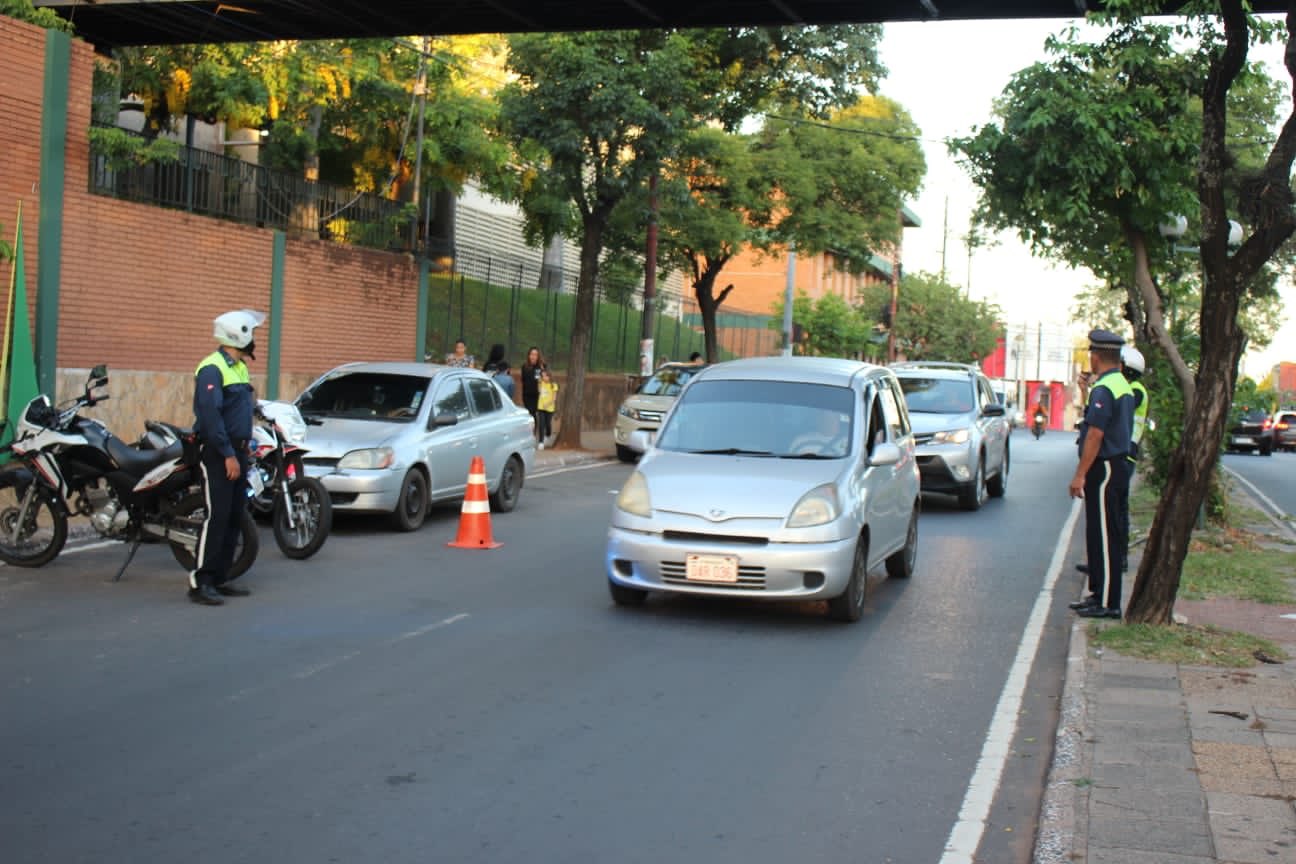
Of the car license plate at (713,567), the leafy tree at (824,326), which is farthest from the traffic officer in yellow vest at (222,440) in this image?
the leafy tree at (824,326)

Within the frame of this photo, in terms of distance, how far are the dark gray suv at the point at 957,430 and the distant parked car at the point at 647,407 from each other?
4.76 metres

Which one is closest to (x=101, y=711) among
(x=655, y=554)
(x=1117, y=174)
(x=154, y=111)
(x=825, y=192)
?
(x=655, y=554)

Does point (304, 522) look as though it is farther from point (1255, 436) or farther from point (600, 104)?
point (1255, 436)

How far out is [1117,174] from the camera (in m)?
14.3

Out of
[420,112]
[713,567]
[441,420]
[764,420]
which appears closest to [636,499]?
[713,567]

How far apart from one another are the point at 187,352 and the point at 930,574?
35.5 feet

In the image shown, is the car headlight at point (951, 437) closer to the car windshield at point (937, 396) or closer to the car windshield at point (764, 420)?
the car windshield at point (937, 396)

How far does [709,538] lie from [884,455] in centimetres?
170

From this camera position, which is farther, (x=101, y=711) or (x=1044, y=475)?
(x=1044, y=475)

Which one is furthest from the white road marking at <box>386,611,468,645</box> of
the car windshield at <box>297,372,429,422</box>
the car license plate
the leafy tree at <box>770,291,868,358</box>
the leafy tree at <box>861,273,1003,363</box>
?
the leafy tree at <box>861,273,1003,363</box>

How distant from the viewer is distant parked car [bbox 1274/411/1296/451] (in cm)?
6112

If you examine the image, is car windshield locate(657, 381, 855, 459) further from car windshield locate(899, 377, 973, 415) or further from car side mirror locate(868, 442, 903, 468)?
car windshield locate(899, 377, 973, 415)

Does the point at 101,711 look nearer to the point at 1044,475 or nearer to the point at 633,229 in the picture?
the point at 1044,475

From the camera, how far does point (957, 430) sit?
18.2 m
